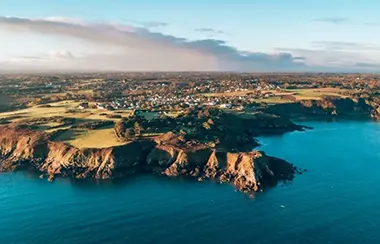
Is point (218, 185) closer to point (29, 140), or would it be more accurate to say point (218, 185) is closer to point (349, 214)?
point (349, 214)

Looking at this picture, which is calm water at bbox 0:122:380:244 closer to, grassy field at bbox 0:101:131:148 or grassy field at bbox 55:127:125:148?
grassy field at bbox 55:127:125:148

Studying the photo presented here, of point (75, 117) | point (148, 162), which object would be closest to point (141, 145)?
point (148, 162)

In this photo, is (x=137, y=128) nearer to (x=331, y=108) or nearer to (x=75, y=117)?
(x=75, y=117)

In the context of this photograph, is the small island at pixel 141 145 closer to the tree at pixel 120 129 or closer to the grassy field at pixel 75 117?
the tree at pixel 120 129

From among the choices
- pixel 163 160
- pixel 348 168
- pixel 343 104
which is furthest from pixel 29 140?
pixel 343 104

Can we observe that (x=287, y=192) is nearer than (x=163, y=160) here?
Yes
